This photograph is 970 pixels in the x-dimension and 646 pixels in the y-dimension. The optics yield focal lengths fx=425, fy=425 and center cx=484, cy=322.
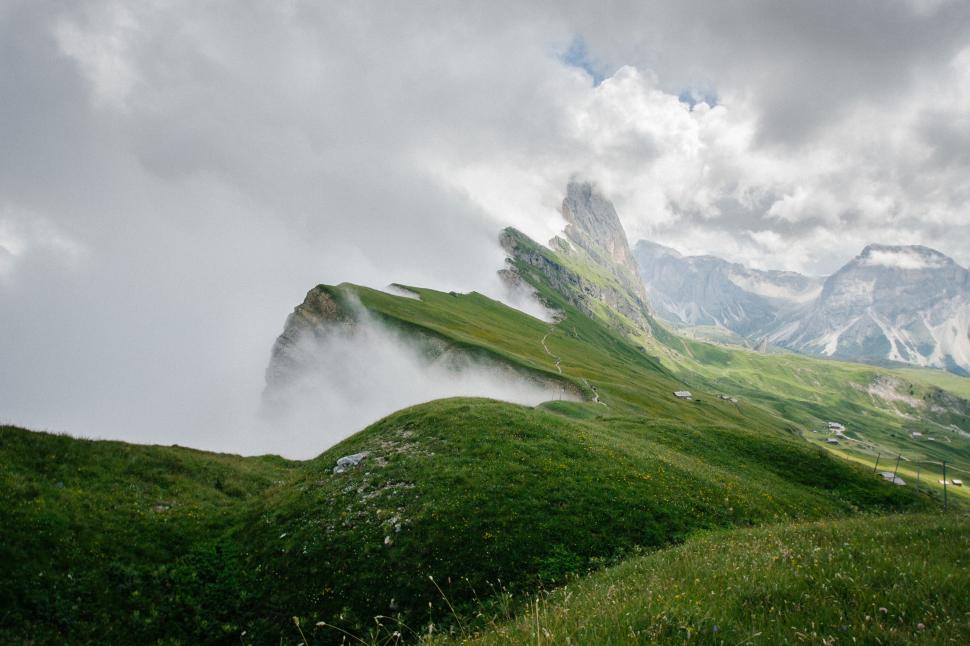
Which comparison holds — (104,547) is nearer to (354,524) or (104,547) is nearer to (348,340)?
(354,524)

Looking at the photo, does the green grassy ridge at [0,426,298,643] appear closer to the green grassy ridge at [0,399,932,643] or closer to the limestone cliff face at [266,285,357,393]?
the green grassy ridge at [0,399,932,643]

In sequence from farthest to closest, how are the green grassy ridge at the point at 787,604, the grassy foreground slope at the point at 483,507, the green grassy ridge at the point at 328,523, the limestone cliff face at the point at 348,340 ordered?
the limestone cliff face at the point at 348,340 → the grassy foreground slope at the point at 483,507 → the green grassy ridge at the point at 328,523 → the green grassy ridge at the point at 787,604

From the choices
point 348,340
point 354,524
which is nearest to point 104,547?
point 354,524

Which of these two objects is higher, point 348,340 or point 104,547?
point 348,340

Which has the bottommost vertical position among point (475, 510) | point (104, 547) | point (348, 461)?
point (104, 547)

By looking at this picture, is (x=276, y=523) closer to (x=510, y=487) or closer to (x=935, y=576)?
(x=510, y=487)

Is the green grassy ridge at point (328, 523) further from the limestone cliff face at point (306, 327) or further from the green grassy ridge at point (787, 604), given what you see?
the limestone cliff face at point (306, 327)

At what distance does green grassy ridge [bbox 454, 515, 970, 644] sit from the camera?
5.74 metres

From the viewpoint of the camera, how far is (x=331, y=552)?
18.0m

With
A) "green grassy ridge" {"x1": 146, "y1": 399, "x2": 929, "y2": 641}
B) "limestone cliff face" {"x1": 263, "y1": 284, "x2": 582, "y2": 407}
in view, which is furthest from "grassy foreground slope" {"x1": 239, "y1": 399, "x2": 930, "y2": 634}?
"limestone cliff face" {"x1": 263, "y1": 284, "x2": 582, "y2": 407}

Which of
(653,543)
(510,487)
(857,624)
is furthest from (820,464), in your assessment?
(857,624)

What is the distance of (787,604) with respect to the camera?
6871mm

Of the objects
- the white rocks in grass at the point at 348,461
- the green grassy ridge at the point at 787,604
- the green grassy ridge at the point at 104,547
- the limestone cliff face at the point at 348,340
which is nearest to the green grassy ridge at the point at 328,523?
the green grassy ridge at the point at 104,547

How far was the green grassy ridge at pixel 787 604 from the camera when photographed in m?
5.74
